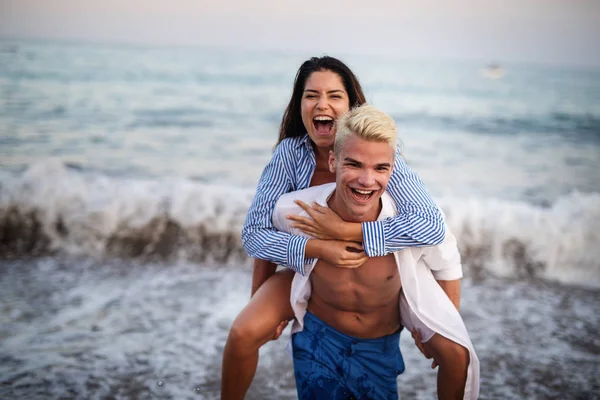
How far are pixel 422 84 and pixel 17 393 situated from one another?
50.5 feet

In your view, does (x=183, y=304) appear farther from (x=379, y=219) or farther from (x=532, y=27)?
(x=532, y=27)

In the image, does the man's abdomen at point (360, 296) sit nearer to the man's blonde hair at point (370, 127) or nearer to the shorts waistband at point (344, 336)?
the shorts waistband at point (344, 336)

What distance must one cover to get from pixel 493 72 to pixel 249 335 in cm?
1637

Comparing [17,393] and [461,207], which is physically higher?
[461,207]

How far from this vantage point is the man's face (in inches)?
92.7

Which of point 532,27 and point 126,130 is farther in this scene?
point 532,27

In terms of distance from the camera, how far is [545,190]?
32.0ft

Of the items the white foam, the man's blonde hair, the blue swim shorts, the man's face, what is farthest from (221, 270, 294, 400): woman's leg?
the white foam

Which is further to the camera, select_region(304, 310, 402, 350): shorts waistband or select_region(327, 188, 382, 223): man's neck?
select_region(304, 310, 402, 350): shorts waistband

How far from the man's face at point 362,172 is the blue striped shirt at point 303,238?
0.11 meters

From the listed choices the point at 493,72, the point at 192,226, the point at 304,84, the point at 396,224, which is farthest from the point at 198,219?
the point at 493,72

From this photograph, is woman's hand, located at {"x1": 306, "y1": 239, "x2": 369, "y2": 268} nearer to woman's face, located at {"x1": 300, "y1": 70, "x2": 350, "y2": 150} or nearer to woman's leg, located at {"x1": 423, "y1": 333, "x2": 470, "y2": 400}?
woman's leg, located at {"x1": 423, "y1": 333, "x2": 470, "y2": 400}

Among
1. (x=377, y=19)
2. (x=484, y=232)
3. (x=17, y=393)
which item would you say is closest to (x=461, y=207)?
(x=484, y=232)

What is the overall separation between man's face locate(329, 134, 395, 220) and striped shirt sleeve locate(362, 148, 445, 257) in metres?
Answer: 0.11
